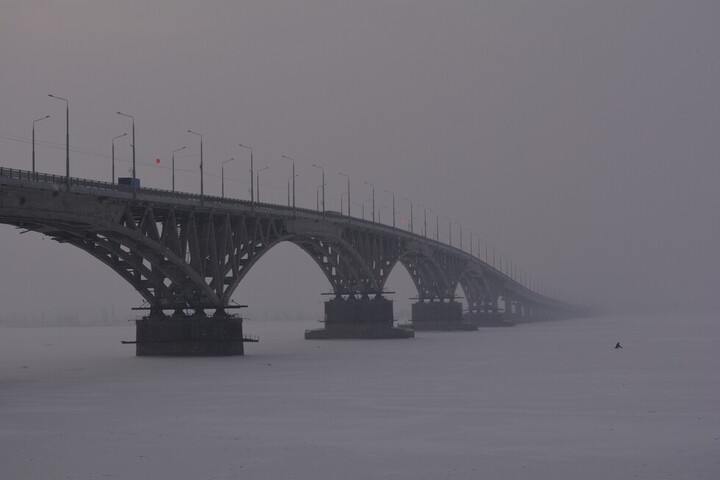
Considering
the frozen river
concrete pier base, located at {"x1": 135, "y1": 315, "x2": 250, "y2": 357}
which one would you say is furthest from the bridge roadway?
the frozen river

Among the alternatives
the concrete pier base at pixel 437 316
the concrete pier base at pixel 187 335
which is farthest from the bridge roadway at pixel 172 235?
the concrete pier base at pixel 437 316

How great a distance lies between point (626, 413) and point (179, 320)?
4962 centimetres

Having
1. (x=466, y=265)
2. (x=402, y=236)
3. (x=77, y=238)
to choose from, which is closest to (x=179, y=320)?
(x=77, y=238)

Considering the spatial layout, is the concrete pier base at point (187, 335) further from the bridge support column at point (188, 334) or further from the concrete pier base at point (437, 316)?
the concrete pier base at point (437, 316)

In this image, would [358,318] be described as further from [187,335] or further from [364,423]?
[364,423]

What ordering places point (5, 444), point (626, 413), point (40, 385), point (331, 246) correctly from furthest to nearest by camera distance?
point (331, 246), point (40, 385), point (626, 413), point (5, 444)

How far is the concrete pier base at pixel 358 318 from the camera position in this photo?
5094 inches

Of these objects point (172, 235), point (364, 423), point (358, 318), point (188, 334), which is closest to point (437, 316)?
point (358, 318)

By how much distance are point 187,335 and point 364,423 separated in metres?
48.1

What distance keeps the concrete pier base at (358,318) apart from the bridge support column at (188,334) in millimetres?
47511

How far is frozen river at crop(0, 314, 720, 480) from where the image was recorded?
26.2m

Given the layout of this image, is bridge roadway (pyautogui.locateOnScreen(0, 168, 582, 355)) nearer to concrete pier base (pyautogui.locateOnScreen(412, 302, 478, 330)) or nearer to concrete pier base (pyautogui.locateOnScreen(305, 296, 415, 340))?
concrete pier base (pyautogui.locateOnScreen(305, 296, 415, 340))

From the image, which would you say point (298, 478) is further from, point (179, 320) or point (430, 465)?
point (179, 320)

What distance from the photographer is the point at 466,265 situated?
19600 cm
